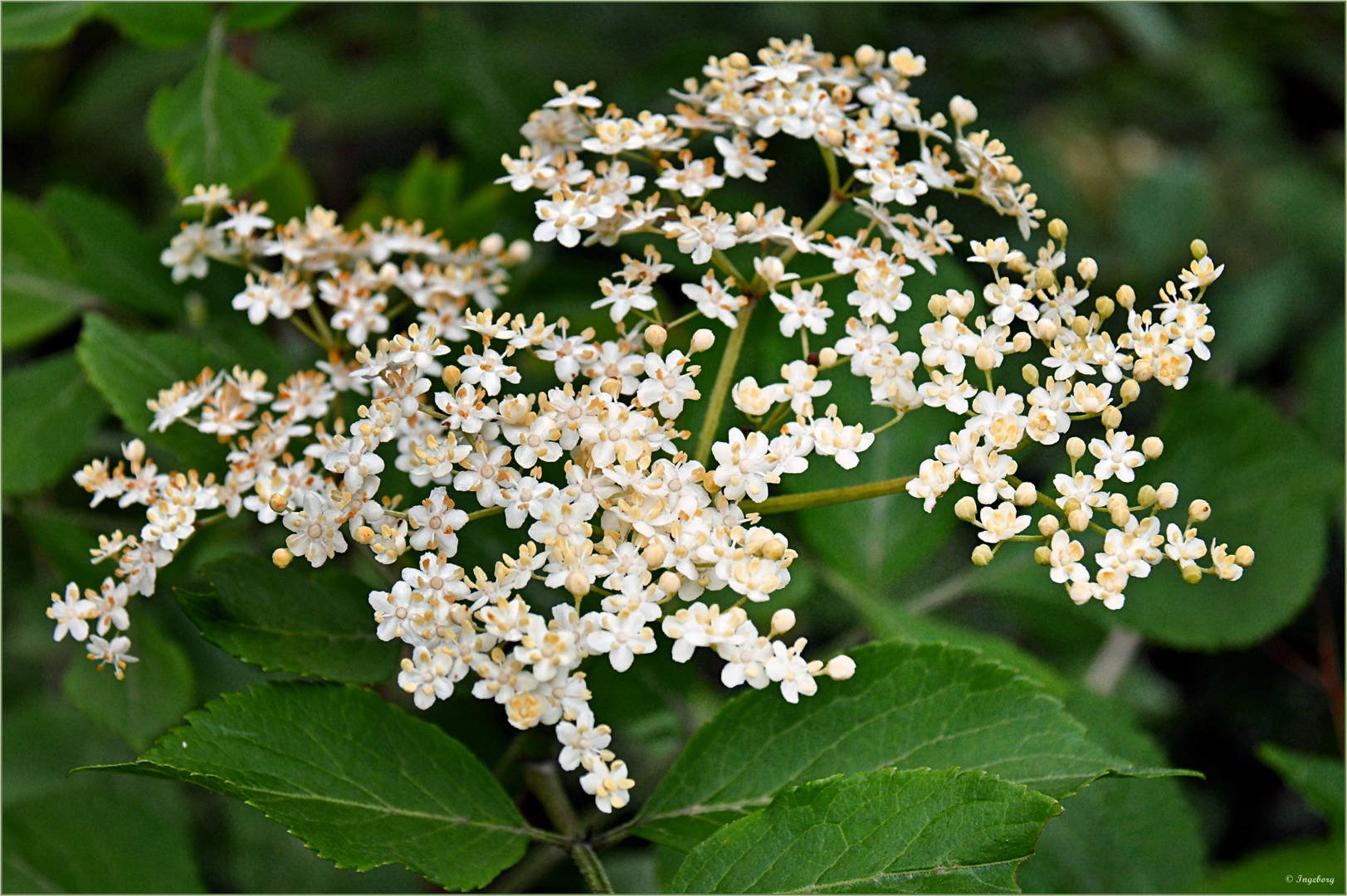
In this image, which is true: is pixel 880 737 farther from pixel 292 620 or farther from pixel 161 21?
pixel 161 21

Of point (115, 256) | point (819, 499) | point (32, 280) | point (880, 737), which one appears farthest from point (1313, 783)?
point (32, 280)

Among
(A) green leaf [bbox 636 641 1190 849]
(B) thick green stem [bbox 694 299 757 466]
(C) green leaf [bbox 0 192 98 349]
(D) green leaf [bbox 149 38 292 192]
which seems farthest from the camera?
(C) green leaf [bbox 0 192 98 349]

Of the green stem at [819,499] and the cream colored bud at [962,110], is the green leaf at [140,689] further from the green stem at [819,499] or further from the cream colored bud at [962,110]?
the cream colored bud at [962,110]

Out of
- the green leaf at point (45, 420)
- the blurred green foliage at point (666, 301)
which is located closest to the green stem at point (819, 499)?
the blurred green foliage at point (666, 301)

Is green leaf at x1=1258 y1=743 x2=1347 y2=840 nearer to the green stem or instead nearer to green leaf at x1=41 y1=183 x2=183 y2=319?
the green stem

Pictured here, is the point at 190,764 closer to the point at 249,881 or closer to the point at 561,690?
the point at 561,690

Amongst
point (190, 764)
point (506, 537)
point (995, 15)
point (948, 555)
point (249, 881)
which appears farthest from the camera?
point (995, 15)

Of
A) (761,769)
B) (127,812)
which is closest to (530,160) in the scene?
(761,769)

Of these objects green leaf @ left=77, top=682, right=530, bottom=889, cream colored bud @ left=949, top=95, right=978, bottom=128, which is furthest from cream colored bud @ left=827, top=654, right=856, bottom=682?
cream colored bud @ left=949, top=95, right=978, bottom=128
